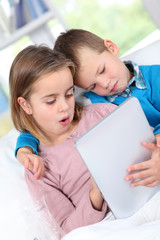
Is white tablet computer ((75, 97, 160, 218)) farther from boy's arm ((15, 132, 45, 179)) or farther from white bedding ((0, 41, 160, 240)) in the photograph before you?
boy's arm ((15, 132, 45, 179))

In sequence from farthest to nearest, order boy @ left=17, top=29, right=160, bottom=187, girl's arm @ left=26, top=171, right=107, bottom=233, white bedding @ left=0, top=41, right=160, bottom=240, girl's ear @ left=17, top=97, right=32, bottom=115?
boy @ left=17, top=29, right=160, bottom=187 → girl's ear @ left=17, top=97, right=32, bottom=115 → girl's arm @ left=26, top=171, right=107, bottom=233 → white bedding @ left=0, top=41, right=160, bottom=240

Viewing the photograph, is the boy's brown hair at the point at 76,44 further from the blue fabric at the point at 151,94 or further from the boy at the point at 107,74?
the blue fabric at the point at 151,94

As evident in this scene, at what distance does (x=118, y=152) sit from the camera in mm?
728

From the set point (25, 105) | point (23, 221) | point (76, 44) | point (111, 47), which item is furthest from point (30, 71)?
point (23, 221)

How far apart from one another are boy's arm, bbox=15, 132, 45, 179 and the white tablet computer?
0.26 meters

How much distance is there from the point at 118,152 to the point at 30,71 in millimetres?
403

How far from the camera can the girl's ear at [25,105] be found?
0.98m

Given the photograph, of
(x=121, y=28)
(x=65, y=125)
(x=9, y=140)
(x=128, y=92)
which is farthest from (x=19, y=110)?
(x=121, y=28)

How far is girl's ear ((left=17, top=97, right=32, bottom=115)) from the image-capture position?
0.98 meters

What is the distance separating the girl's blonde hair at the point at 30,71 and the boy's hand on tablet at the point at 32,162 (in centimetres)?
9

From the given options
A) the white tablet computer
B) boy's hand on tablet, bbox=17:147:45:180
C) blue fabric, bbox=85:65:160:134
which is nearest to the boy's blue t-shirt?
blue fabric, bbox=85:65:160:134

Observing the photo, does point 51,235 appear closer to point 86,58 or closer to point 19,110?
point 19,110

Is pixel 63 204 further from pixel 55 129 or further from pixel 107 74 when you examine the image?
pixel 107 74

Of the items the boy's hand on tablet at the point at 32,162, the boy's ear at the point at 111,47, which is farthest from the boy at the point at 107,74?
the boy's hand on tablet at the point at 32,162
